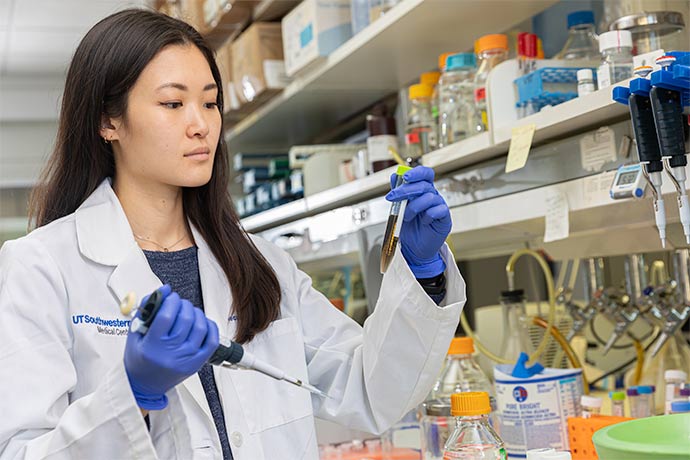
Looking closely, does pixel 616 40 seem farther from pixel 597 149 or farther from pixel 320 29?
pixel 320 29

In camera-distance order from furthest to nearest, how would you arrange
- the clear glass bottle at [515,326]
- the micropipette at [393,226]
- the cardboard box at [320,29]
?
the cardboard box at [320,29] < the clear glass bottle at [515,326] < the micropipette at [393,226]

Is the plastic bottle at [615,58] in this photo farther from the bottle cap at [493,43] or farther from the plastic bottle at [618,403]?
the plastic bottle at [618,403]

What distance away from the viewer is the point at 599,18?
2113 millimetres

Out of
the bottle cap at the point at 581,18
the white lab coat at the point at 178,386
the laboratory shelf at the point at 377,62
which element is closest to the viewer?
the white lab coat at the point at 178,386

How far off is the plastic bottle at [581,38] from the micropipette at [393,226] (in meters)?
0.76

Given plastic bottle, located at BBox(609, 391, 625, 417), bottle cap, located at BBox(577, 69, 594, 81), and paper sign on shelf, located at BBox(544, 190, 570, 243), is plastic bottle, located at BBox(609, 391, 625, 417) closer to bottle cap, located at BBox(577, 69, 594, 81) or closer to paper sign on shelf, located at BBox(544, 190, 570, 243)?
paper sign on shelf, located at BBox(544, 190, 570, 243)

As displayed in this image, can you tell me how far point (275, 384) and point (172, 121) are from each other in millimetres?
466

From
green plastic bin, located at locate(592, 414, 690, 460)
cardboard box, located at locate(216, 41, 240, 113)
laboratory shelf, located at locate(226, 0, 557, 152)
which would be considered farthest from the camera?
cardboard box, located at locate(216, 41, 240, 113)

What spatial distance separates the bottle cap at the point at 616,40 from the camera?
1462mm

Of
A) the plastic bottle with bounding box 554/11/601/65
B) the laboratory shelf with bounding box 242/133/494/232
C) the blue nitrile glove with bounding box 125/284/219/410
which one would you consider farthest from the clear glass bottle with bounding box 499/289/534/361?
the blue nitrile glove with bounding box 125/284/219/410

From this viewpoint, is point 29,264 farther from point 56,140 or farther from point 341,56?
point 341,56

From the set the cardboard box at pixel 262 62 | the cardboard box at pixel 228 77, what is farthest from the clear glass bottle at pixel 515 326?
the cardboard box at pixel 228 77

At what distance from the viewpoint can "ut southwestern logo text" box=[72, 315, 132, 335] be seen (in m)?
1.32

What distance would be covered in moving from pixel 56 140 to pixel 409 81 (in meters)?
1.38
